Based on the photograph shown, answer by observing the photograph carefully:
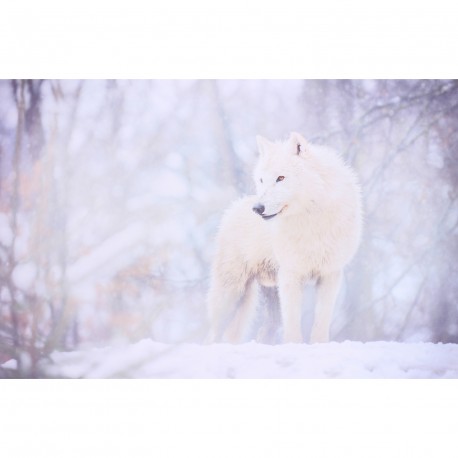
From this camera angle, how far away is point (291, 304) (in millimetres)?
4098

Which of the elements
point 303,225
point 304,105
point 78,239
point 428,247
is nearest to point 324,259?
point 303,225

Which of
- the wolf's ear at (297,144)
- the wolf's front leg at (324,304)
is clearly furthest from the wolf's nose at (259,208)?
the wolf's front leg at (324,304)

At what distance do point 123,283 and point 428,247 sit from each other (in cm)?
198

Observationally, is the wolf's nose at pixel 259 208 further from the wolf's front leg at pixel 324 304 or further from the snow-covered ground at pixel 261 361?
the snow-covered ground at pixel 261 361

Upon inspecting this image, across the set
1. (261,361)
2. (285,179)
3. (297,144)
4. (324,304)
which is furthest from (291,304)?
(297,144)

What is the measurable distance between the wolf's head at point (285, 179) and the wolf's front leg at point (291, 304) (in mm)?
405

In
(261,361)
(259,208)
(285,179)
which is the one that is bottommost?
(261,361)

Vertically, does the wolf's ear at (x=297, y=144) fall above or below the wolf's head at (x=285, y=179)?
above

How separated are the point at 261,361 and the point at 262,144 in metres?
1.36

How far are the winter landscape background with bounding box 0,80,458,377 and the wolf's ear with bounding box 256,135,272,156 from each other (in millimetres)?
71

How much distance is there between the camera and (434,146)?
433 cm

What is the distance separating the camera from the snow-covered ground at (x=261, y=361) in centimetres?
408

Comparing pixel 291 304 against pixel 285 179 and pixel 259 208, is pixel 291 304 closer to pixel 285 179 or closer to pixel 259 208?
pixel 259 208
